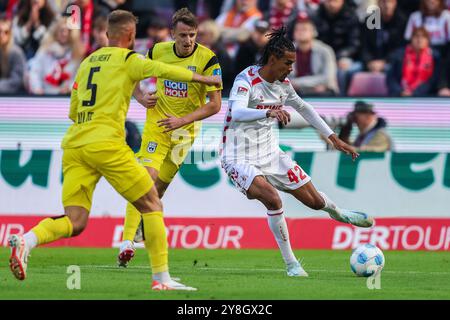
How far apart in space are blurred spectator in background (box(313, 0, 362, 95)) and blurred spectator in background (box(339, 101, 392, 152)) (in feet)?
6.77

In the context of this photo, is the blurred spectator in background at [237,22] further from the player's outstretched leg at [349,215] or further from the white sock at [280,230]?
the white sock at [280,230]

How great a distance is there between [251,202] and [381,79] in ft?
15.3

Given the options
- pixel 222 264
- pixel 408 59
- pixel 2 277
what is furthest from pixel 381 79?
pixel 2 277

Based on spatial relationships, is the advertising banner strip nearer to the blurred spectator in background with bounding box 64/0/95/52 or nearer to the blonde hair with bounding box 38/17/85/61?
the blonde hair with bounding box 38/17/85/61

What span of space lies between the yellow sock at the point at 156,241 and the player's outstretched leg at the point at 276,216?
215cm

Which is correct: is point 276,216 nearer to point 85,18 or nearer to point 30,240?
point 30,240

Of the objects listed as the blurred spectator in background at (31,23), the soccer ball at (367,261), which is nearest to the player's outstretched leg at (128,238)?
the soccer ball at (367,261)

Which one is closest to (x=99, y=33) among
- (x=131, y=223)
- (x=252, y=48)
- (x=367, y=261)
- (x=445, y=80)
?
(x=252, y=48)

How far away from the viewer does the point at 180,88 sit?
1253 cm

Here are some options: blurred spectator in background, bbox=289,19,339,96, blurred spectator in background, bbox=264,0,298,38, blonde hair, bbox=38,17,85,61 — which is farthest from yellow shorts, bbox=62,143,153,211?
blurred spectator in background, bbox=264,0,298,38

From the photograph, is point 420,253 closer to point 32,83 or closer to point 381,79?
point 381,79

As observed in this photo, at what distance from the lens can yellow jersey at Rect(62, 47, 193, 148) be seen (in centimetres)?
941

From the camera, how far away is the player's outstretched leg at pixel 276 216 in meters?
11.3

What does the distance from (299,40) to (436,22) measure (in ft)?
7.94
